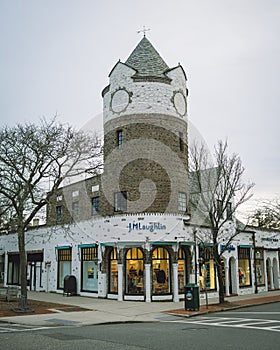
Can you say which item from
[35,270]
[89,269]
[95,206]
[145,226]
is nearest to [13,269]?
[35,270]

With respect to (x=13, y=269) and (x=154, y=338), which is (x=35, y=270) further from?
(x=154, y=338)

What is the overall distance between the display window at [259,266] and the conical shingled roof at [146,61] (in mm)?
16440

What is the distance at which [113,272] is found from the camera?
25797 millimetres

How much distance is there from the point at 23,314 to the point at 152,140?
13.0m

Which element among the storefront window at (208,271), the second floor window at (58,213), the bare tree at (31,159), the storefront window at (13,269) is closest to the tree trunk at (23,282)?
the bare tree at (31,159)

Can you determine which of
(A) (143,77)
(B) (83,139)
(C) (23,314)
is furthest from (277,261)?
(C) (23,314)

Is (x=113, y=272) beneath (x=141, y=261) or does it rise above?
beneath

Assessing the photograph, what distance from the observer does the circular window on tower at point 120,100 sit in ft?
90.2

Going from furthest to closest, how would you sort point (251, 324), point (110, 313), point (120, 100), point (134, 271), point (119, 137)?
1. point (120, 100)
2. point (119, 137)
3. point (134, 271)
4. point (110, 313)
5. point (251, 324)

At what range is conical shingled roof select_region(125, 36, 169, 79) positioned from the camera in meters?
28.1

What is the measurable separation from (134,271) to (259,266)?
14109mm

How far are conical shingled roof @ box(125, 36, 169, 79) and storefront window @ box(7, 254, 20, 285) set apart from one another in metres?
20.8

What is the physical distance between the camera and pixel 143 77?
90.0ft

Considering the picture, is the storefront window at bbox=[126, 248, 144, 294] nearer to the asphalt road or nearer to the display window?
the asphalt road
